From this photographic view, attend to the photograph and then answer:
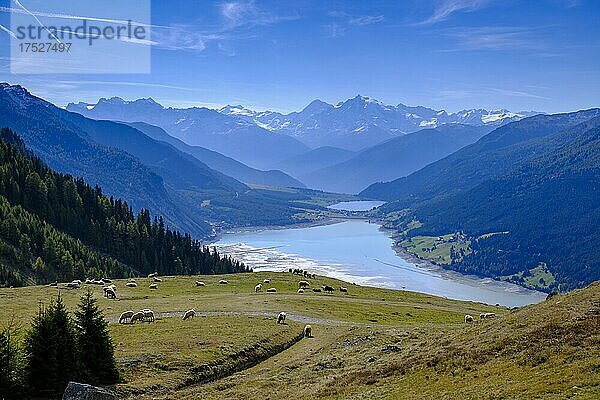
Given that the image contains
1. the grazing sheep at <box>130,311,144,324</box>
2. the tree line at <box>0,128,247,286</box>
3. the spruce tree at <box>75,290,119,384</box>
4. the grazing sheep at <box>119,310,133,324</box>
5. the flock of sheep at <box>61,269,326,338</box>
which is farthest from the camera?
the tree line at <box>0,128,247,286</box>

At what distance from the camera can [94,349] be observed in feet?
116

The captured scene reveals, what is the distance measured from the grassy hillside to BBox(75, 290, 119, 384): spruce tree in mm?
1710

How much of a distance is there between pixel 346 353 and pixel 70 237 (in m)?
115

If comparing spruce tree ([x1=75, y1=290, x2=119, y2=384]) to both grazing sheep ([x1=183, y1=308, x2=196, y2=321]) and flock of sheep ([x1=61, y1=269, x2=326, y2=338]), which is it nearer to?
flock of sheep ([x1=61, y1=269, x2=326, y2=338])

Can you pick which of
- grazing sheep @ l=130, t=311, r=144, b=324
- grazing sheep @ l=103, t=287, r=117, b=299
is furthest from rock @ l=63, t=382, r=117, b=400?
grazing sheep @ l=103, t=287, r=117, b=299

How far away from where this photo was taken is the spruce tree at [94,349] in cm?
3484

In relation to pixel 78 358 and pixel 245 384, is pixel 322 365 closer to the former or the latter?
pixel 245 384

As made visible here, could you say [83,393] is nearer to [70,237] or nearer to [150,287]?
[150,287]

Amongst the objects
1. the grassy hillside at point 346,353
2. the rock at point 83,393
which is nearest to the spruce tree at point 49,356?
the rock at point 83,393

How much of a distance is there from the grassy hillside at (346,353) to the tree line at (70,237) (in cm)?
4739

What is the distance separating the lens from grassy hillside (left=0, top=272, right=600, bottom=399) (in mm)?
26359

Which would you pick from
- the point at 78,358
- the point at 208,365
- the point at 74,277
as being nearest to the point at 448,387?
the point at 208,365

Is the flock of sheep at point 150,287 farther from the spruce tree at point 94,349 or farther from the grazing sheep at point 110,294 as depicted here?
the spruce tree at point 94,349

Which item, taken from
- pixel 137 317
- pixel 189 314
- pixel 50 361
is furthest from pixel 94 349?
pixel 189 314
